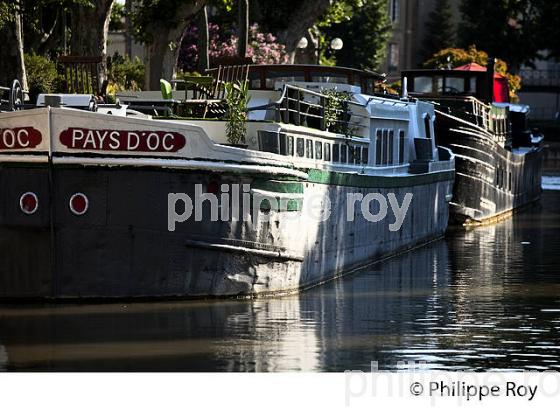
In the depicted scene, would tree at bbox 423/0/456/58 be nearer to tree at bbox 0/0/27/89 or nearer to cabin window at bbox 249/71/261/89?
tree at bbox 0/0/27/89

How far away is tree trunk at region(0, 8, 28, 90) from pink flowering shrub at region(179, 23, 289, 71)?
28.4 feet

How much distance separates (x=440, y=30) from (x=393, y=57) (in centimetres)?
743

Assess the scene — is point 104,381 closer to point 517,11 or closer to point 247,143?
point 247,143

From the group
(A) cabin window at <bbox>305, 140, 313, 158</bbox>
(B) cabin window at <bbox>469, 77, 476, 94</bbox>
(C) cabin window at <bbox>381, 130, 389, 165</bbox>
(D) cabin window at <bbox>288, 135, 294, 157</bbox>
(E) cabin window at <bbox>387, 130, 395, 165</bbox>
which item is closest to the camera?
(D) cabin window at <bbox>288, 135, 294, 157</bbox>

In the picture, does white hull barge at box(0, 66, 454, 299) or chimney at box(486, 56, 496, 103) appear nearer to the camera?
white hull barge at box(0, 66, 454, 299)

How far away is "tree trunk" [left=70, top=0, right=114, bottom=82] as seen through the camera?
3488cm

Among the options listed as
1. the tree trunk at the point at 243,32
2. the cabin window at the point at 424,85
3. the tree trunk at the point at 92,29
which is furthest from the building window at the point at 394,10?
the tree trunk at the point at 92,29

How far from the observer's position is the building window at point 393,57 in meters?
110

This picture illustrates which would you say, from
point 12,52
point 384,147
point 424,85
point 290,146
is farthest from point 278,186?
point 424,85

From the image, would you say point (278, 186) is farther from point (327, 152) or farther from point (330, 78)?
point (330, 78)

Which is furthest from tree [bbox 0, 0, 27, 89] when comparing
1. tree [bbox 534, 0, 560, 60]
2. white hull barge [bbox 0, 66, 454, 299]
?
tree [bbox 534, 0, 560, 60]

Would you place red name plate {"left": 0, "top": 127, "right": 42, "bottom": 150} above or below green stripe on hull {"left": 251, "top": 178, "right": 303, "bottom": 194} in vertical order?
above

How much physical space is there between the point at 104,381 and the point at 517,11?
80796 millimetres

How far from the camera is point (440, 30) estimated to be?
103438 mm
